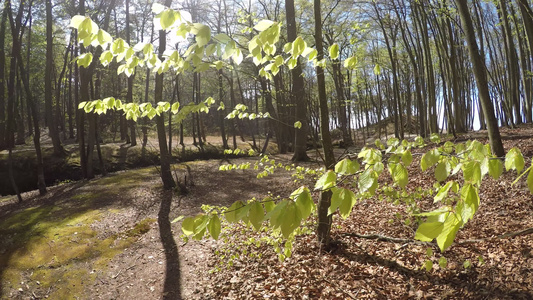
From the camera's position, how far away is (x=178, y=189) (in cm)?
1005

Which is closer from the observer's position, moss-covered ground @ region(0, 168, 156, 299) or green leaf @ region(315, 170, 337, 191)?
green leaf @ region(315, 170, 337, 191)

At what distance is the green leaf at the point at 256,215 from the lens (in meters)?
1.27

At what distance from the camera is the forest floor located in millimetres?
3645

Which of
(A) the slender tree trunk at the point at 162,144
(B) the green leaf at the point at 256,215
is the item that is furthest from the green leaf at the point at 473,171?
(A) the slender tree trunk at the point at 162,144

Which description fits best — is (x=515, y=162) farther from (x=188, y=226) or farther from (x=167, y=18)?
(x=167, y=18)

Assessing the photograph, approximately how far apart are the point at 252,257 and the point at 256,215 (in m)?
4.45

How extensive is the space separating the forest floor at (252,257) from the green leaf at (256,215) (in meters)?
2.73

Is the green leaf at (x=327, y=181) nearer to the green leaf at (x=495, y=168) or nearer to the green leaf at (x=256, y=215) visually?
the green leaf at (x=256, y=215)

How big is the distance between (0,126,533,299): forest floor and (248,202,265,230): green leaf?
273cm

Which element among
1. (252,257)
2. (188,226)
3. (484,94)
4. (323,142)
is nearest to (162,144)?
(252,257)

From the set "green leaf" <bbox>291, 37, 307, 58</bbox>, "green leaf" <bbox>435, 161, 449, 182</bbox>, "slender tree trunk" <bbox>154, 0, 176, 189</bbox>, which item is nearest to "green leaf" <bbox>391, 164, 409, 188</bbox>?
"green leaf" <bbox>435, 161, 449, 182</bbox>

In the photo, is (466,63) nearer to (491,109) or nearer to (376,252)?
(491,109)

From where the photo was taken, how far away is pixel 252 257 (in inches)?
213

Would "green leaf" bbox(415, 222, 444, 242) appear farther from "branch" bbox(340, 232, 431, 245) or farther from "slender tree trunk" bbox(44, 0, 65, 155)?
"slender tree trunk" bbox(44, 0, 65, 155)
